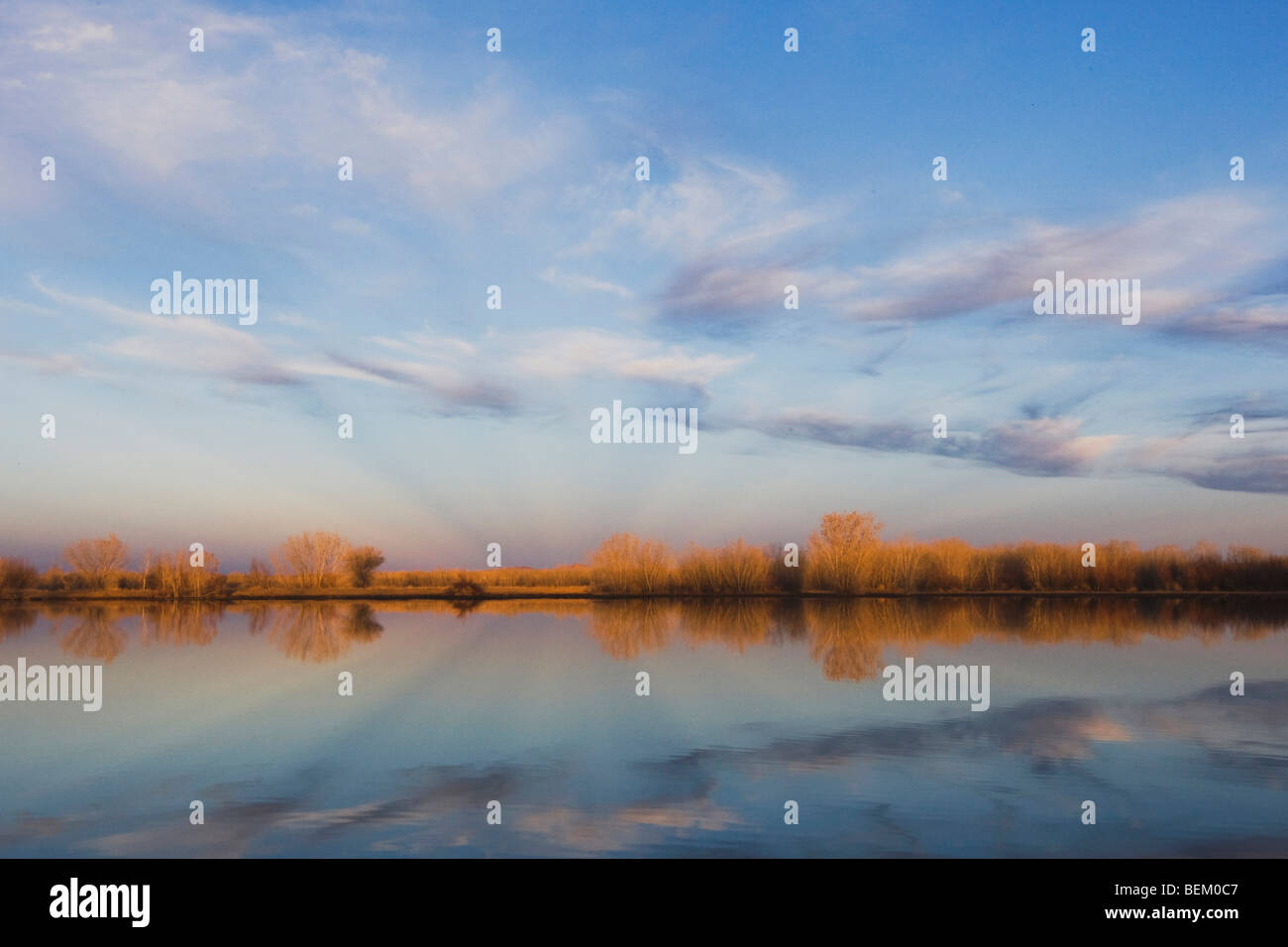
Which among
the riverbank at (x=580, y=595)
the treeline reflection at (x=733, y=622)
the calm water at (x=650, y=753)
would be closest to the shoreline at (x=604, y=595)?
the riverbank at (x=580, y=595)

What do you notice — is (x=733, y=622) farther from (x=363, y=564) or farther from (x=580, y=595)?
(x=363, y=564)

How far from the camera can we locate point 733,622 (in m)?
30.1

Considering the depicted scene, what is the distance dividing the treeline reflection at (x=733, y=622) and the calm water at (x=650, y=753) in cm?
66

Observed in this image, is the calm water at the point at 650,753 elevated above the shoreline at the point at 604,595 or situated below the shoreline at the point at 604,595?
above

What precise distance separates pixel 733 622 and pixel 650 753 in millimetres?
20242

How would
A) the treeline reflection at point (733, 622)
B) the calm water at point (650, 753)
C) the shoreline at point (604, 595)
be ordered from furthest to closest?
the shoreline at point (604, 595) → the treeline reflection at point (733, 622) → the calm water at point (650, 753)

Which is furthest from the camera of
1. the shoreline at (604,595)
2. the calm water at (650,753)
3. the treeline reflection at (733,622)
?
the shoreline at (604,595)

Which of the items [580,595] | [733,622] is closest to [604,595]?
[580,595]

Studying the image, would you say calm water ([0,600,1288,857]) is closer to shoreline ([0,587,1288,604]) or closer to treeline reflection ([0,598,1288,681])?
treeline reflection ([0,598,1288,681])

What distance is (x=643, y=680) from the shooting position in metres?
15.5

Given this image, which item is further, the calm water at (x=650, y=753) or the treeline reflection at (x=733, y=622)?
the treeline reflection at (x=733, y=622)

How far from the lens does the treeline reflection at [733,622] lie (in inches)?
875

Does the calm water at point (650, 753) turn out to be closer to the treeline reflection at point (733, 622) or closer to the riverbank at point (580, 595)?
the treeline reflection at point (733, 622)
